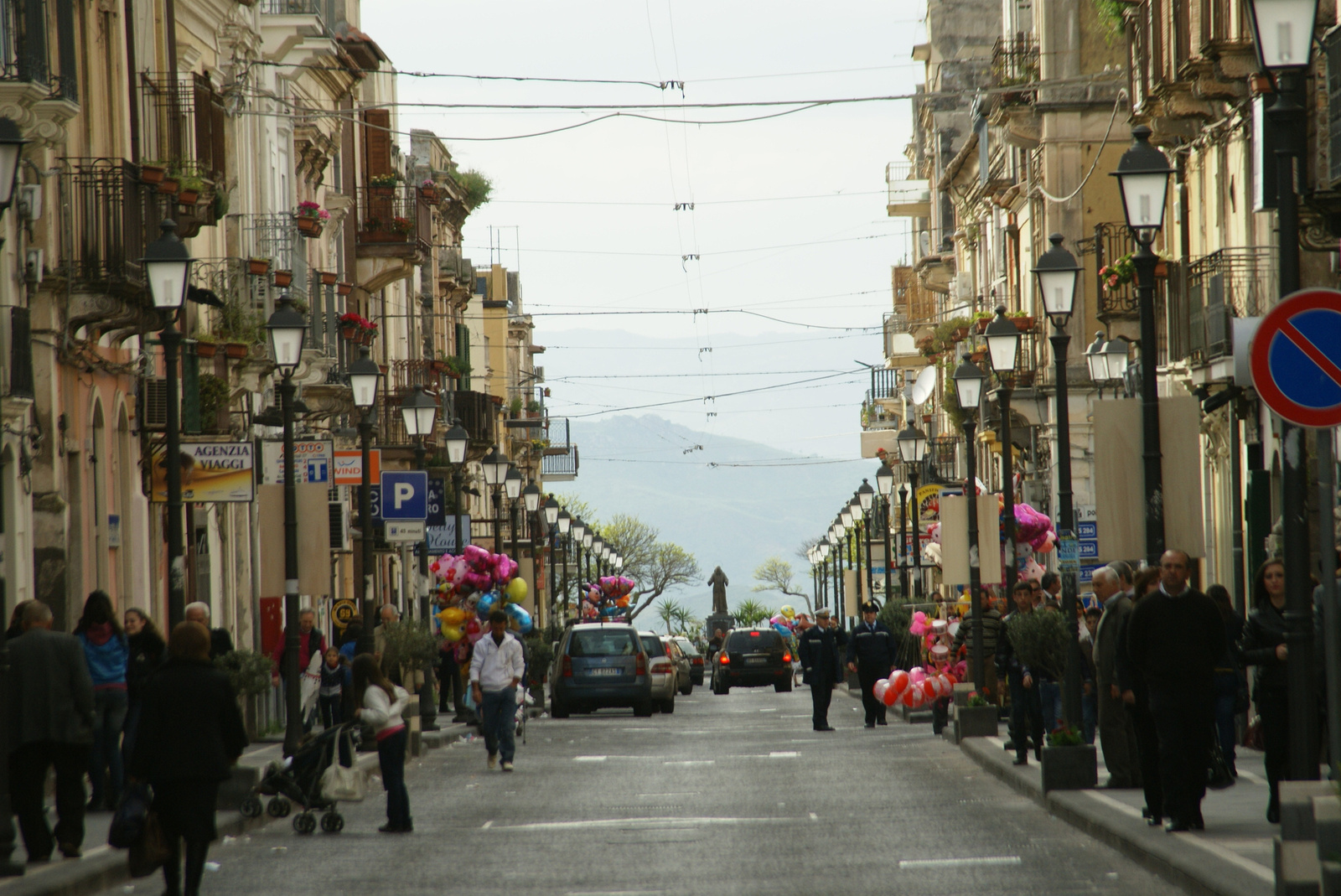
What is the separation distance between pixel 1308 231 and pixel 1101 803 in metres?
8.64

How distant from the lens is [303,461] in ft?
93.4

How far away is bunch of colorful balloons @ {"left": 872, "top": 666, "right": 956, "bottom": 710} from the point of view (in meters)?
28.2

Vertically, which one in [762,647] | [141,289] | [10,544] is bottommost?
[762,647]

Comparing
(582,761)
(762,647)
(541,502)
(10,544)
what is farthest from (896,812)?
(541,502)

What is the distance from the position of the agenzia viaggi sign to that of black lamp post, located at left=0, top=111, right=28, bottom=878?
48.8 feet

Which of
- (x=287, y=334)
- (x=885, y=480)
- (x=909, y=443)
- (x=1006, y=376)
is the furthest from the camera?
(x=885, y=480)

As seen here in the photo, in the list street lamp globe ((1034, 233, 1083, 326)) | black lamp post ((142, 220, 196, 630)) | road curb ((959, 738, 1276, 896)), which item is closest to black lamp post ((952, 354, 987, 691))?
street lamp globe ((1034, 233, 1083, 326))

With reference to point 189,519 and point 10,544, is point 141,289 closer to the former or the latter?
point 10,544

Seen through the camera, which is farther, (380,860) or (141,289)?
(141,289)

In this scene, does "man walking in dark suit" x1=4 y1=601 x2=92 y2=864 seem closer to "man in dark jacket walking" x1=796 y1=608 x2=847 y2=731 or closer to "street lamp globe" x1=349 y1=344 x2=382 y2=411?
"street lamp globe" x1=349 y1=344 x2=382 y2=411

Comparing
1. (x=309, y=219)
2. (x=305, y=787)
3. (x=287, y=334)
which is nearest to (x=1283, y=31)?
(x=305, y=787)

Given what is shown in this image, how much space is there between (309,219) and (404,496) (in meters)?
7.76

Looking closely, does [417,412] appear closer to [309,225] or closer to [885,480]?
[309,225]

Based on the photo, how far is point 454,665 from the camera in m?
36.0
